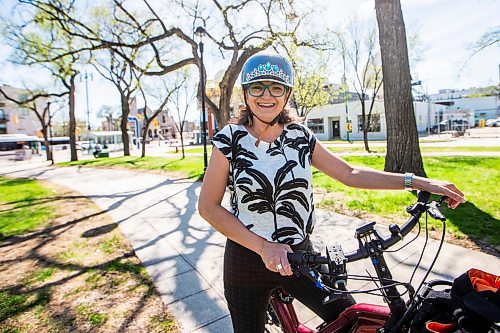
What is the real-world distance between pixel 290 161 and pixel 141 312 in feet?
8.73

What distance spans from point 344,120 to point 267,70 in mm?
47167

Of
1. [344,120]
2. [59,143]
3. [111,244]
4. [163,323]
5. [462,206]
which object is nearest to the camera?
[163,323]

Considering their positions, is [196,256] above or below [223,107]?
below

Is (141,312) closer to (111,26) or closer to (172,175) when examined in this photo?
(172,175)

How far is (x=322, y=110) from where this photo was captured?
48.2 meters

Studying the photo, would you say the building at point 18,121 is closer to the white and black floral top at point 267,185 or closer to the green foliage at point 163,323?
the green foliage at point 163,323

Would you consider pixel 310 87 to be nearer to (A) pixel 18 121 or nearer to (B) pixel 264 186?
A: (B) pixel 264 186

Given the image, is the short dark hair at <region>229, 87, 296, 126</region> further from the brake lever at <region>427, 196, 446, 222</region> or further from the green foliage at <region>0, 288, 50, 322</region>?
the green foliage at <region>0, 288, 50, 322</region>

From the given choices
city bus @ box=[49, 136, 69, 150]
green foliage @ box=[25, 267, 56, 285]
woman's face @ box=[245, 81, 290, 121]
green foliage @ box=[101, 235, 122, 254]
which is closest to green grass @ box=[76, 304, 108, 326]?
green foliage @ box=[25, 267, 56, 285]

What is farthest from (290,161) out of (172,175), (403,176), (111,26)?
(111,26)

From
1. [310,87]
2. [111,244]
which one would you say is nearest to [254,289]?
[111,244]

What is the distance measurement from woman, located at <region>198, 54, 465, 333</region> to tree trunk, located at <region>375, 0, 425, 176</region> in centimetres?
639

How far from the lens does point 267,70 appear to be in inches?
69.8

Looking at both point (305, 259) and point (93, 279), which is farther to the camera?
point (93, 279)
